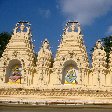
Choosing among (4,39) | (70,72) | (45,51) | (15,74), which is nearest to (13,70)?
(15,74)

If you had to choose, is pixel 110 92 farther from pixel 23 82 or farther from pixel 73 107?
pixel 23 82

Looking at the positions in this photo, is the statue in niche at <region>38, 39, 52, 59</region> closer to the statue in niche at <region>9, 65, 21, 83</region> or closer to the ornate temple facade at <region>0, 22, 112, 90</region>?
the ornate temple facade at <region>0, 22, 112, 90</region>

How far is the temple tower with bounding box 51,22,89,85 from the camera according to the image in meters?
20.1

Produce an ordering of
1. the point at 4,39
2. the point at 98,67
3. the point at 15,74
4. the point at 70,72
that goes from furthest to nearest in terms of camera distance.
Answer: the point at 4,39
the point at 15,74
the point at 70,72
the point at 98,67

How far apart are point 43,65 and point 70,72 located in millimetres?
1651

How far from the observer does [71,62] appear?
810 inches

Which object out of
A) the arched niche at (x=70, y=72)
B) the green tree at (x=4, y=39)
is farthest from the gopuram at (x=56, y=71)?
the green tree at (x=4, y=39)

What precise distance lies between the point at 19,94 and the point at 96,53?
5.12 metres

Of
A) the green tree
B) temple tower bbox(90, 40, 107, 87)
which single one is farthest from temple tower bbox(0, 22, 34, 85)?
the green tree

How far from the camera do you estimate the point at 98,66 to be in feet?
65.8

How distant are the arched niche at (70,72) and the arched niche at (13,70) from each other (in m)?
2.71

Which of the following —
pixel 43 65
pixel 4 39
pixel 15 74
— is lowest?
pixel 15 74

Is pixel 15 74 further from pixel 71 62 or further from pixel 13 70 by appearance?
pixel 71 62

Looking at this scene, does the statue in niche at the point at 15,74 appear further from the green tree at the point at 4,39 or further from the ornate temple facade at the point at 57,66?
the green tree at the point at 4,39
